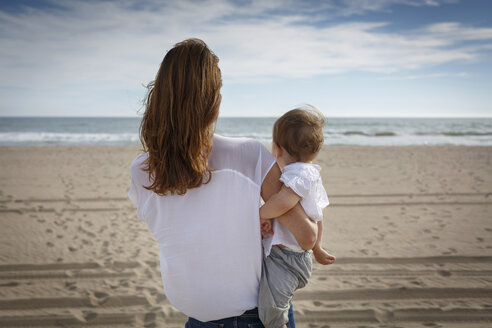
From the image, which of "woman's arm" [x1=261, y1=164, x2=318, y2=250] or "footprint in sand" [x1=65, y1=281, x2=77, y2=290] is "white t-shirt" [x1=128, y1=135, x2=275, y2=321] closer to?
"woman's arm" [x1=261, y1=164, x2=318, y2=250]

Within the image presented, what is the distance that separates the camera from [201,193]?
3.64ft

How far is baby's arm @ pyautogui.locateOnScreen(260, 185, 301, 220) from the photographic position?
3.70 feet

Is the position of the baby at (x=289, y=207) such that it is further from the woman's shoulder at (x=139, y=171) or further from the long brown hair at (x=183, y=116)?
the woman's shoulder at (x=139, y=171)

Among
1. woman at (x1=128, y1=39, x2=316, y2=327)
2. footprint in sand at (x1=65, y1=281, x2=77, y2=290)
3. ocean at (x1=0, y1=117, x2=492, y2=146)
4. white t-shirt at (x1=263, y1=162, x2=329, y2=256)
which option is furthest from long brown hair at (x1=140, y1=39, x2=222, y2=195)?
ocean at (x1=0, y1=117, x2=492, y2=146)

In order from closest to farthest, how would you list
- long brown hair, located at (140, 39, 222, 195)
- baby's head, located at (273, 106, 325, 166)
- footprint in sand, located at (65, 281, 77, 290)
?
long brown hair, located at (140, 39, 222, 195), baby's head, located at (273, 106, 325, 166), footprint in sand, located at (65, 281, 77, 290)

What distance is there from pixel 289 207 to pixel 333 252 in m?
3.91

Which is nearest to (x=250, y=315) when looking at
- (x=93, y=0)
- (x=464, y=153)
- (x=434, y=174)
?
(x=434, y=174)

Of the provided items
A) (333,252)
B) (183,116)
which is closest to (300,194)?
(183,116)

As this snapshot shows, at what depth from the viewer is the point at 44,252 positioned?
4.66 metres

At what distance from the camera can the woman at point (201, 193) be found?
1.04 meters

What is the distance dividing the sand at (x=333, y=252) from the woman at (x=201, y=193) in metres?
2.30

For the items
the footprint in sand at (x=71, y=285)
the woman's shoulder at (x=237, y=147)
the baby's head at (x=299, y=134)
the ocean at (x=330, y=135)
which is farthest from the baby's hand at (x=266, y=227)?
the ocean at (x=330, y=135)

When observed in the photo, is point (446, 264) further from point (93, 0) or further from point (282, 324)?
point (93, 0)

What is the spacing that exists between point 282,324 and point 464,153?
1716 cm
